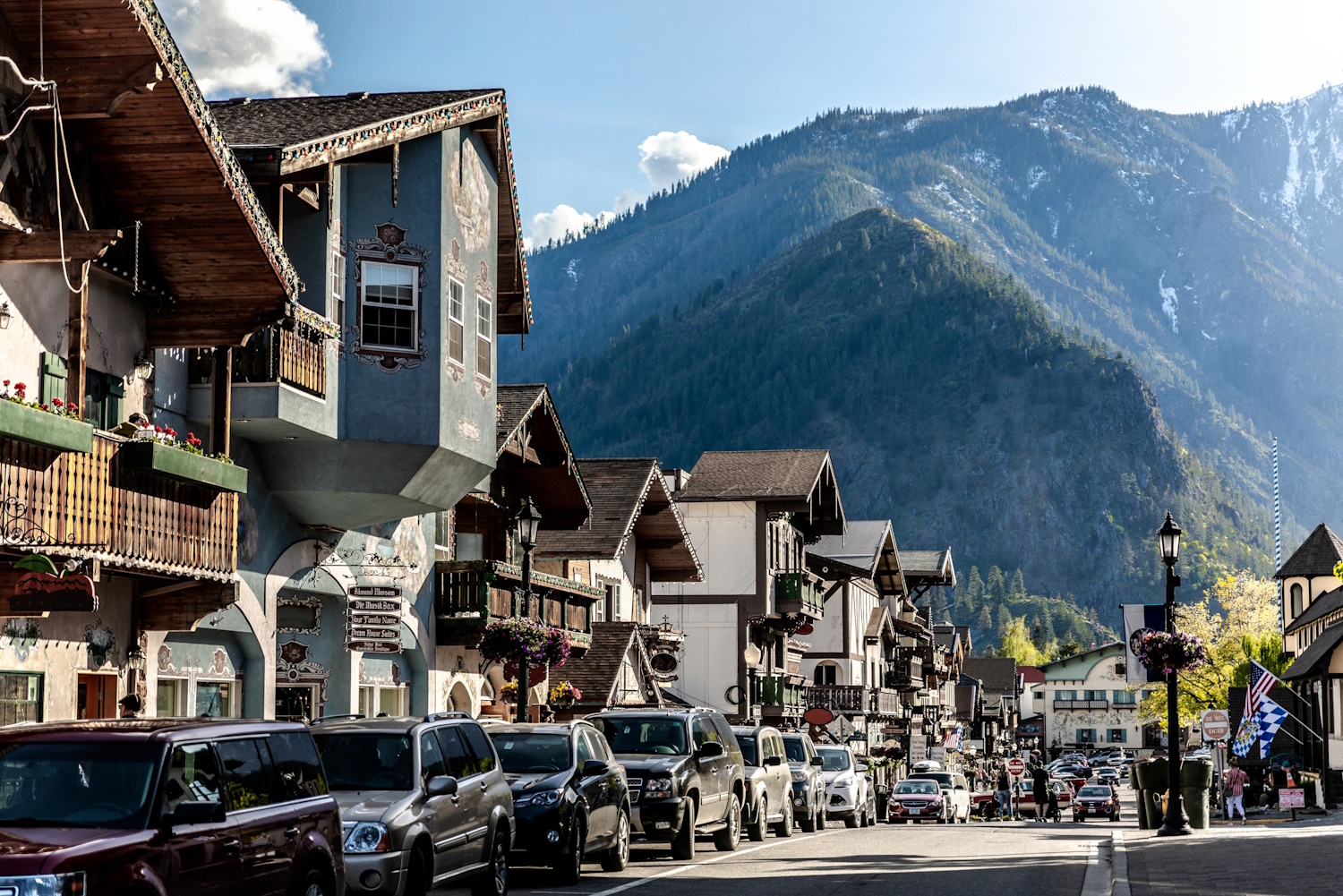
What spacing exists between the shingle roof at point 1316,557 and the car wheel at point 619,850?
70.3 metres

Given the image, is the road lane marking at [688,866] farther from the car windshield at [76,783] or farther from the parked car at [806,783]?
the car windshield at [76,783]

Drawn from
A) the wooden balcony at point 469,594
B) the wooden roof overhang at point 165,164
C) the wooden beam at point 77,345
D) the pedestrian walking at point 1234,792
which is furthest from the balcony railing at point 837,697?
the wooden beam at point 77,345

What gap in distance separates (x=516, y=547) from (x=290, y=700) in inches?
464

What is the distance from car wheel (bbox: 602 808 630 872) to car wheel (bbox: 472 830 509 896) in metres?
3.89

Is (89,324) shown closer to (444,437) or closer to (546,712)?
(444,437)

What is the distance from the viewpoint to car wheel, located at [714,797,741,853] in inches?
1016

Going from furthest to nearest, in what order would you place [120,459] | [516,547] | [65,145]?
1. [516,547]
2. [65,145]
3. [120,459]

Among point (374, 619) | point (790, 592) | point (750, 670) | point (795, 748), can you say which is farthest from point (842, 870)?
point (790, 592)

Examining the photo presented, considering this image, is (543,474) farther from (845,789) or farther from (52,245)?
(52,245)

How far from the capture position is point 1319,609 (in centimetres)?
7612

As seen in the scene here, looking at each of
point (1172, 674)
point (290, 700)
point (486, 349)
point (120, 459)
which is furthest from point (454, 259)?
point (1172, 674)

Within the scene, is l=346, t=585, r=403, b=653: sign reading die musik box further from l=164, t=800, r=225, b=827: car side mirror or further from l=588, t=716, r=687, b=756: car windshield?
l=164, t=800, r=225, b=827: car side mirror

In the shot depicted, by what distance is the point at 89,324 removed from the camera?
20469mm

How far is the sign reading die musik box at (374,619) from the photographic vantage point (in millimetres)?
26516
